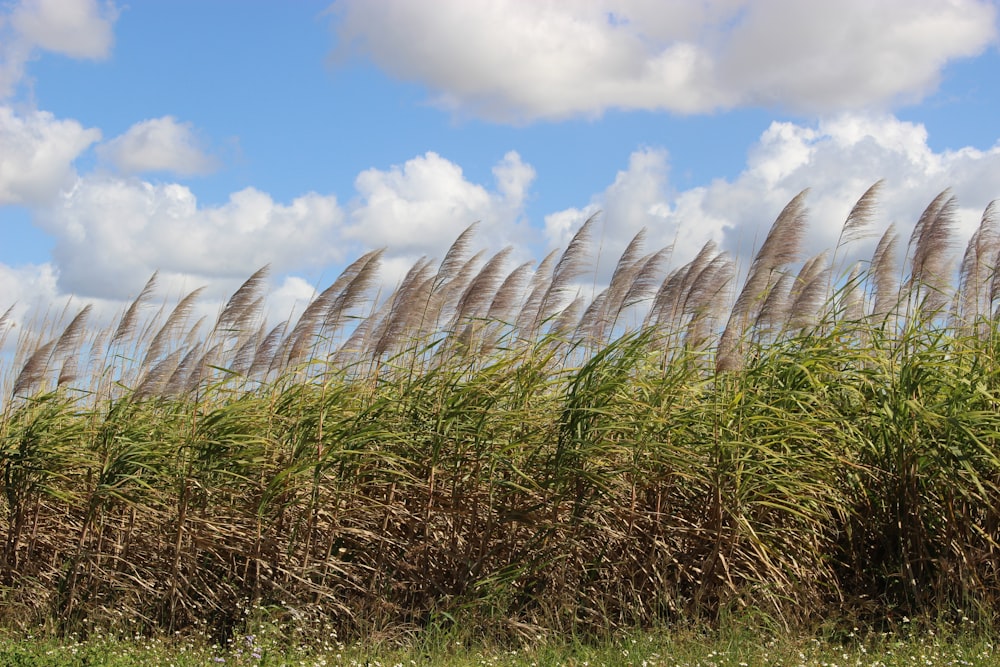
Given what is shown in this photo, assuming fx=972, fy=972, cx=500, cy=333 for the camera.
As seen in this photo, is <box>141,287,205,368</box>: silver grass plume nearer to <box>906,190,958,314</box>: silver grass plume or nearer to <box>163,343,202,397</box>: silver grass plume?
<box>163,343,202,397</box>: silver grass plume

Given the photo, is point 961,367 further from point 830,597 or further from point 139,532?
point 139,532

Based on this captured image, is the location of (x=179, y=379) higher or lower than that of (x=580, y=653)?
higher

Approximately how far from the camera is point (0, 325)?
6.96 meters

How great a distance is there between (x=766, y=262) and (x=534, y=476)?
1.87 meters

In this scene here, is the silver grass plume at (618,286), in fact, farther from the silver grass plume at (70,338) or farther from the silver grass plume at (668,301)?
the silver grass plume at (70,338)

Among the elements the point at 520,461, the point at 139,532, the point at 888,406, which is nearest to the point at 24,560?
the point at 139,532

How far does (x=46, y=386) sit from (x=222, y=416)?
2.08 meters

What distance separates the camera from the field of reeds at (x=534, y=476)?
505cm

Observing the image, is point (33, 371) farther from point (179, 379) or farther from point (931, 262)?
Result: point (931, 262)

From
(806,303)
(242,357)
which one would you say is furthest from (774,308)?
(242,357)

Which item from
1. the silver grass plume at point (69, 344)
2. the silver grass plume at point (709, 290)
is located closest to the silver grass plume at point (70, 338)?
the silver grass plume at point (69, 344)

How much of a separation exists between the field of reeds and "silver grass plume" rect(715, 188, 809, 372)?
18mm

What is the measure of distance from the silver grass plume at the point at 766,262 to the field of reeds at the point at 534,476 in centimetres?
2

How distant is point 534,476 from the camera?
205 inches
